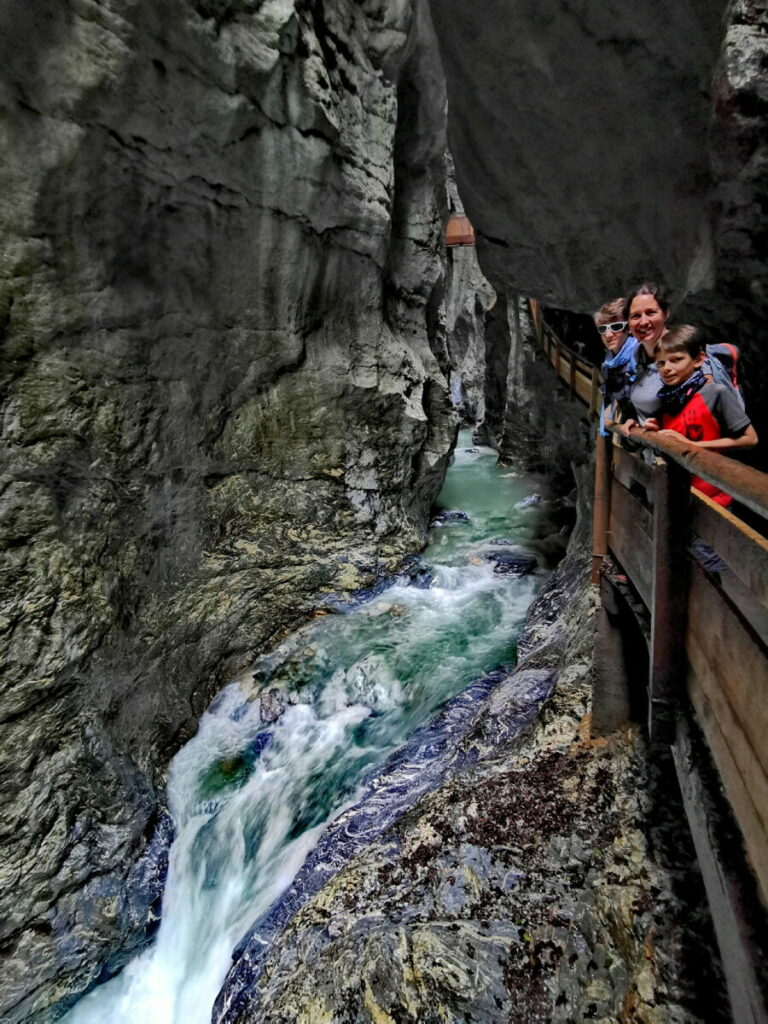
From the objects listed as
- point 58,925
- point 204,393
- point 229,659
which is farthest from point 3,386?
point 58,925

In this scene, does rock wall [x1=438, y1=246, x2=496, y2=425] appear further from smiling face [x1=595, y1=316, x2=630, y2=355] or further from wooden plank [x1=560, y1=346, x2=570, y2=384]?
smiling face [x1=595, y1=316, x2=630, y2=355]

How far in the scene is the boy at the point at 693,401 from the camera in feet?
9.61

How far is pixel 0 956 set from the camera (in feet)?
14.8

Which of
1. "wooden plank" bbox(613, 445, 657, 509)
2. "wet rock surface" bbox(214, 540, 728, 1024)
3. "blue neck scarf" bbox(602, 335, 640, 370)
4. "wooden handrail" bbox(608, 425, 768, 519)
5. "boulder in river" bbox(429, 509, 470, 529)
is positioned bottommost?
"boulder in river" bbox(429, 509, 470, 529)

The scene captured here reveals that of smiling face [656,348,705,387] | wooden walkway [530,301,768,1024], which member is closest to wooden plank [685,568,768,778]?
wooden walkway [530,301,768,1024]

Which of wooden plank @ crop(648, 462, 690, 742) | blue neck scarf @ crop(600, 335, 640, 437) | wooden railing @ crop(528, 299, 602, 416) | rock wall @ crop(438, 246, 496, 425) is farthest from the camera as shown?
rock wall @ crop(438, 246, 496, 425)

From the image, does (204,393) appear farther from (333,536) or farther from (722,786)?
(722,786)

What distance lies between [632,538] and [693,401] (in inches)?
35.8

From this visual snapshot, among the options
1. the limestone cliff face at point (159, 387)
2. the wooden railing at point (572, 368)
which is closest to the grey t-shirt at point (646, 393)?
the wooden railing at point (572, 368)

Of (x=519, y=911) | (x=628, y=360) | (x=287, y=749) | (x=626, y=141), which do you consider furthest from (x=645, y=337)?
(x=287, y=749)

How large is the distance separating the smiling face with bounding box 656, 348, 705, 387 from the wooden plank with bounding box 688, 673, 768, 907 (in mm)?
1991

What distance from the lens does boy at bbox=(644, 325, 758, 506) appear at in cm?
293

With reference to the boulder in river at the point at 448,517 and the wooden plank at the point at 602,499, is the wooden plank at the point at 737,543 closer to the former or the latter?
the wooden plank at the point at 602,499

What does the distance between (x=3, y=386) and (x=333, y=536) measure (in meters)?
→ 5.66
